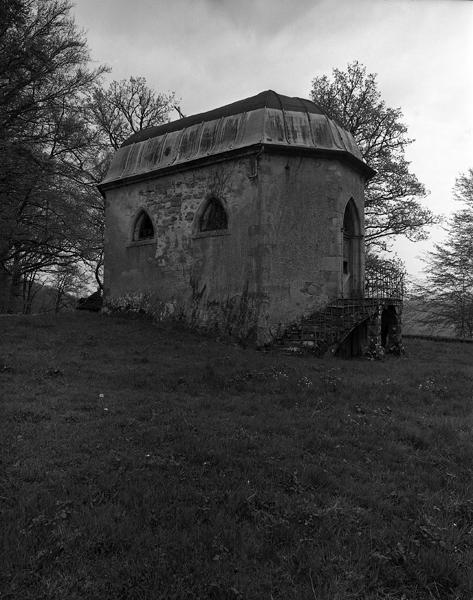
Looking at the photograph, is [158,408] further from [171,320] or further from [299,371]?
[171,320]

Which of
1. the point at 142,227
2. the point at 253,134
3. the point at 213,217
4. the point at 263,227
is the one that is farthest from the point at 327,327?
the point at 142,227

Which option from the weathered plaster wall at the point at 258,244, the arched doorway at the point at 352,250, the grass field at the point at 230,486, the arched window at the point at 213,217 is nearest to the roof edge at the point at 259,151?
the weathered plaster wall at the point at 258,244

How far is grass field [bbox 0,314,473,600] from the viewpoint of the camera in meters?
2.74

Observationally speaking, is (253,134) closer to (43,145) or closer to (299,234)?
(299,234)

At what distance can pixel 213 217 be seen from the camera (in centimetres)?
1275

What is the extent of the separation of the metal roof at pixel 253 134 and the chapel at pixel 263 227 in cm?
4

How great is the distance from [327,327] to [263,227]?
314 centimetres

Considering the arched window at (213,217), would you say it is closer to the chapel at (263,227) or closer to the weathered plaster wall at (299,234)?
the chapel at (263,227)

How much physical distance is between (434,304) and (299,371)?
60.4 feet

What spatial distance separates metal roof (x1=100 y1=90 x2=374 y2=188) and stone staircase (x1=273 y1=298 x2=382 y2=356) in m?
4.29

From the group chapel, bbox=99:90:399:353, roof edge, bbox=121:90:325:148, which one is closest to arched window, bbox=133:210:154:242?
chapel, bbox=99:90:399:353

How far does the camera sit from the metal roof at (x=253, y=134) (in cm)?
1155

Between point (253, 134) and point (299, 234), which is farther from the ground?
point (253, 134)

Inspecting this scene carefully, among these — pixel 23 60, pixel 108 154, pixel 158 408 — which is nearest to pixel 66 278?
pixel 108 154
